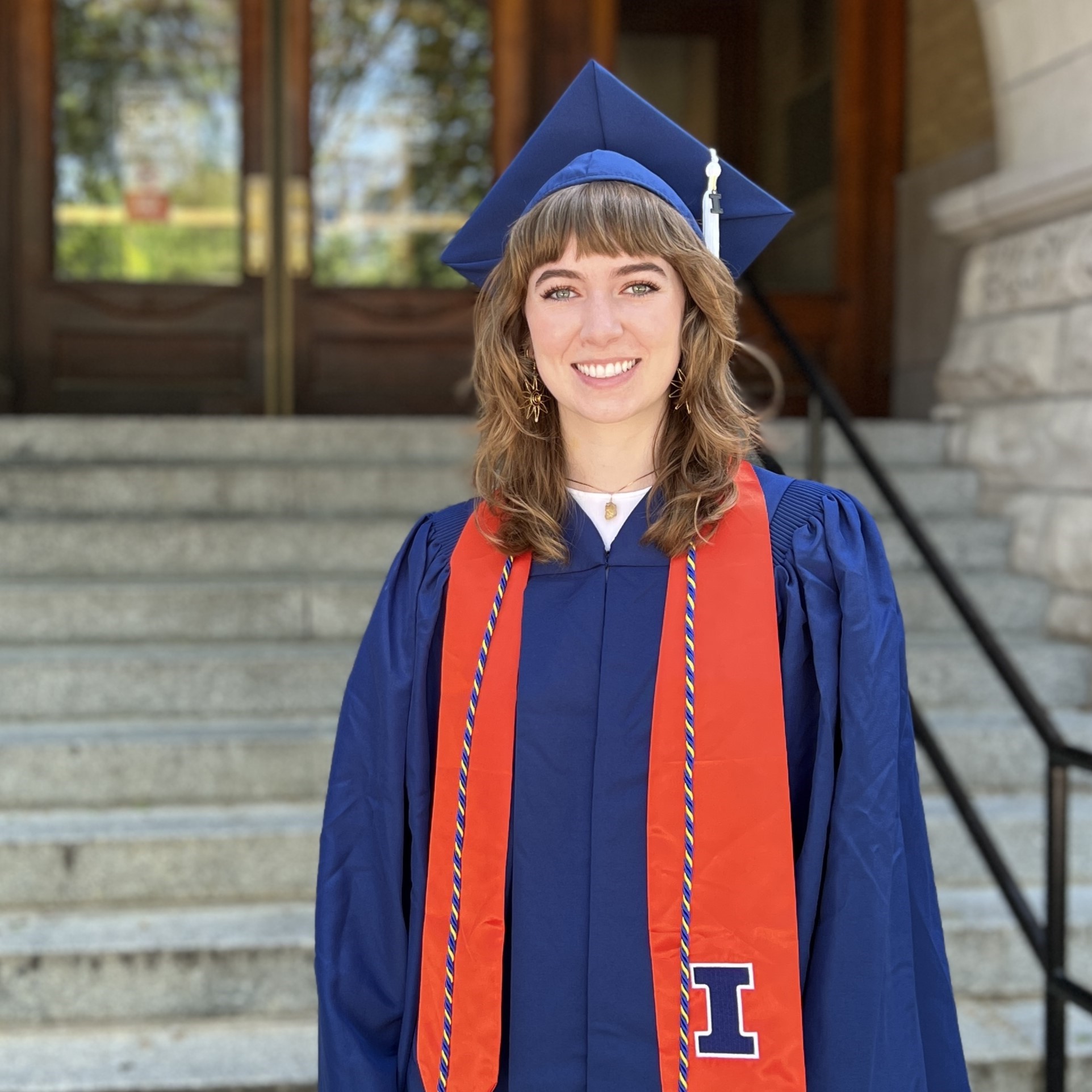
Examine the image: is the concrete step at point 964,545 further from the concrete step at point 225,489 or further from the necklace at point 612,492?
the necklace at point 612,492

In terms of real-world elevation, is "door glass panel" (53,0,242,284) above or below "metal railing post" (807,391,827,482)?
above

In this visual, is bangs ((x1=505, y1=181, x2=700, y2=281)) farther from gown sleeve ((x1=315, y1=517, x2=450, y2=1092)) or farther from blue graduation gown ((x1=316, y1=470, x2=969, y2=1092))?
gown sleeve ((x1=315, y1=517, x2=450, y2=1092))

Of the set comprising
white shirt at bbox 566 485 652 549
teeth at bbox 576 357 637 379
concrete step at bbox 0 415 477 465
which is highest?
teeth at bbox 576 357 637 379

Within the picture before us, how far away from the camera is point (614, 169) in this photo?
5.09 ft

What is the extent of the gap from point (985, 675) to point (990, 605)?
1.10 feet

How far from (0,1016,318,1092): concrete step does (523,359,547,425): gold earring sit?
169 cm

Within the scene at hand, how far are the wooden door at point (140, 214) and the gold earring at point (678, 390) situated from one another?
467 cm

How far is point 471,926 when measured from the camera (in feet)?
5.07

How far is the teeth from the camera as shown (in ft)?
5.07

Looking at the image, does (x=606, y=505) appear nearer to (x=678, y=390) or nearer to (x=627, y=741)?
(x=678, y=390)

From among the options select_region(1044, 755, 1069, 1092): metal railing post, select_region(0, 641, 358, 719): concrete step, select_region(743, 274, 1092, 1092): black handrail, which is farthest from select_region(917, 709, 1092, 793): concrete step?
select_region(0, 641, 358, 719): concrete step

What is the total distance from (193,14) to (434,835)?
5415mm

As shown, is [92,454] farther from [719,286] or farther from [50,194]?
[719,286]

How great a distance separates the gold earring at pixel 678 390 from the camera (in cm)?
163
